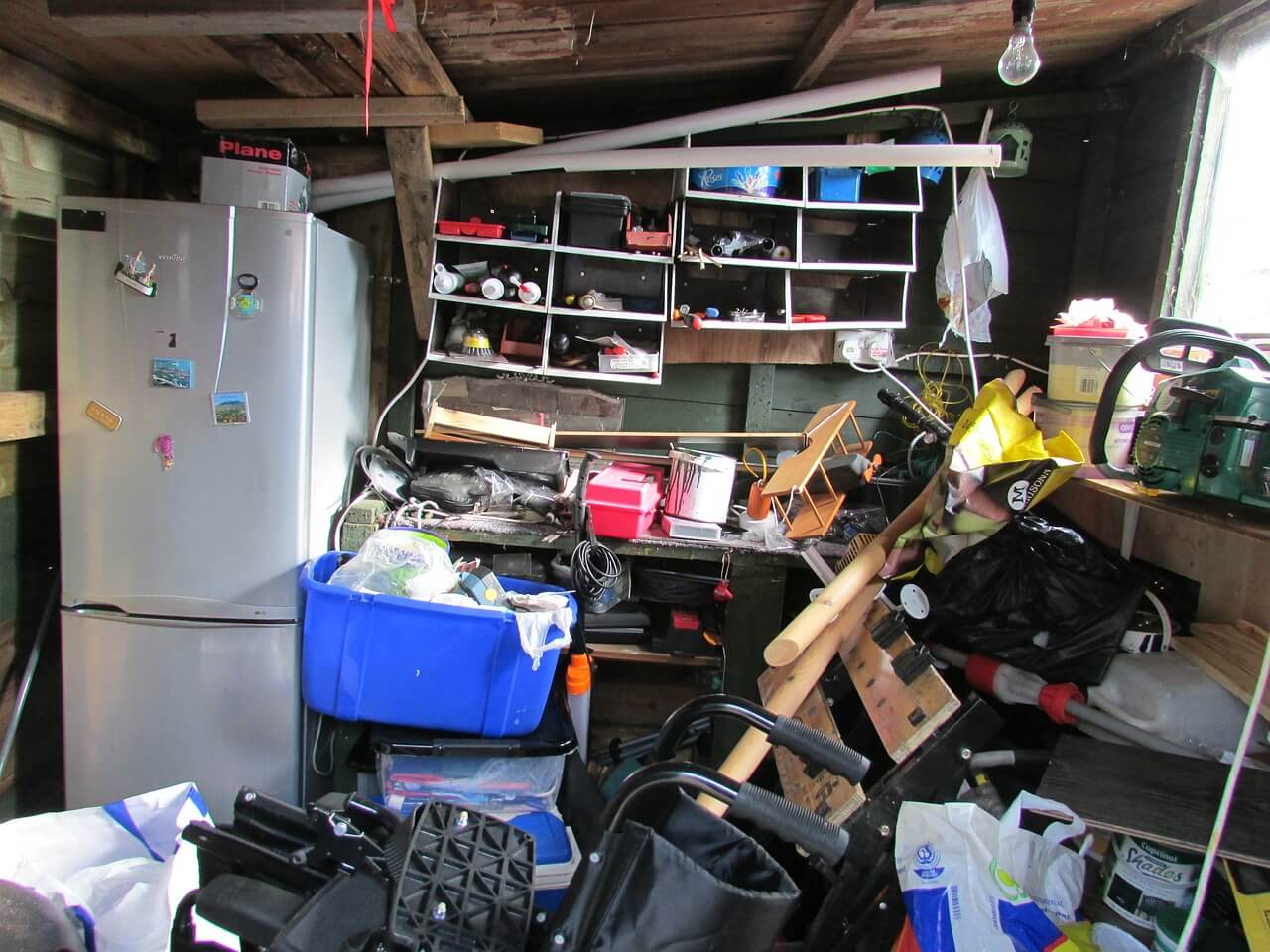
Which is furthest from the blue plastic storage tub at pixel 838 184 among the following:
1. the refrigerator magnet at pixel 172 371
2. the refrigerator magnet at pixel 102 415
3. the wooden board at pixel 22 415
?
the wooden board at pixel 22 415

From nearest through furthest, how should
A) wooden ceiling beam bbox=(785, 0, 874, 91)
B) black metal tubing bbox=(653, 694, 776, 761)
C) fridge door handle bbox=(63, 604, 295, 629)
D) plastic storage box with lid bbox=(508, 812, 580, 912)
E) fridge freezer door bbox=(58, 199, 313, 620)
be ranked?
black metal tubing bbox=(653, 694, 776, 761) → wooden ceiling beam bbox=(785, 0, 874, 91) → plastic storage box with lid bbox=(508, 812, 580, 912) → fridge freezer door bbox=(58, 199, 313, 620) → fridge door handle bbox=(63, 604, 295, 629)

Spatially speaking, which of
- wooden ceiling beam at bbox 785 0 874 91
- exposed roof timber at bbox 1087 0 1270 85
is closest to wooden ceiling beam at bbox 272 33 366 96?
wooden ceiling beam at bbox 785 0 874 91

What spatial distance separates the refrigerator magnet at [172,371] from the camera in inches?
68.4

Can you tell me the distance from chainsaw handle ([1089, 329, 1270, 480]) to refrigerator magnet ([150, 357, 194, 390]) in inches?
80.2

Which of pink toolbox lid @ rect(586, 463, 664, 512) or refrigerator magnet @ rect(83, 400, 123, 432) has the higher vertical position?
refrigerator magnet @ rect(83, 400, 123, 432)

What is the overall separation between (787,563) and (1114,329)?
984 millimetres

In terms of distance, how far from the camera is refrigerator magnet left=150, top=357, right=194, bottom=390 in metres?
1.74

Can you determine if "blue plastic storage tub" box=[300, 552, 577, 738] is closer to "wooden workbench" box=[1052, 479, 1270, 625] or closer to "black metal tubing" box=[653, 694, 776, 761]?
"black metal tubing" box=[653, 694, 776, 761]

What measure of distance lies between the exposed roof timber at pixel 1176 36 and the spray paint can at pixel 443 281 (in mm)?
2009

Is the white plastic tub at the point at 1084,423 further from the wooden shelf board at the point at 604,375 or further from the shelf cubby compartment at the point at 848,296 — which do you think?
the wooden shelf board at the point at 604,375

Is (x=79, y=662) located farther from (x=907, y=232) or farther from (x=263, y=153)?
(x=907, y=232)

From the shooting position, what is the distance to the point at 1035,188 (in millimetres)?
2238

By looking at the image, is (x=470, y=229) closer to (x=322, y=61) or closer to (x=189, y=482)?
(x=322, y=61)

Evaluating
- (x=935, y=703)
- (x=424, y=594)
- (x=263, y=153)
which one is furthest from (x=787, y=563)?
(x=263, y=153)
